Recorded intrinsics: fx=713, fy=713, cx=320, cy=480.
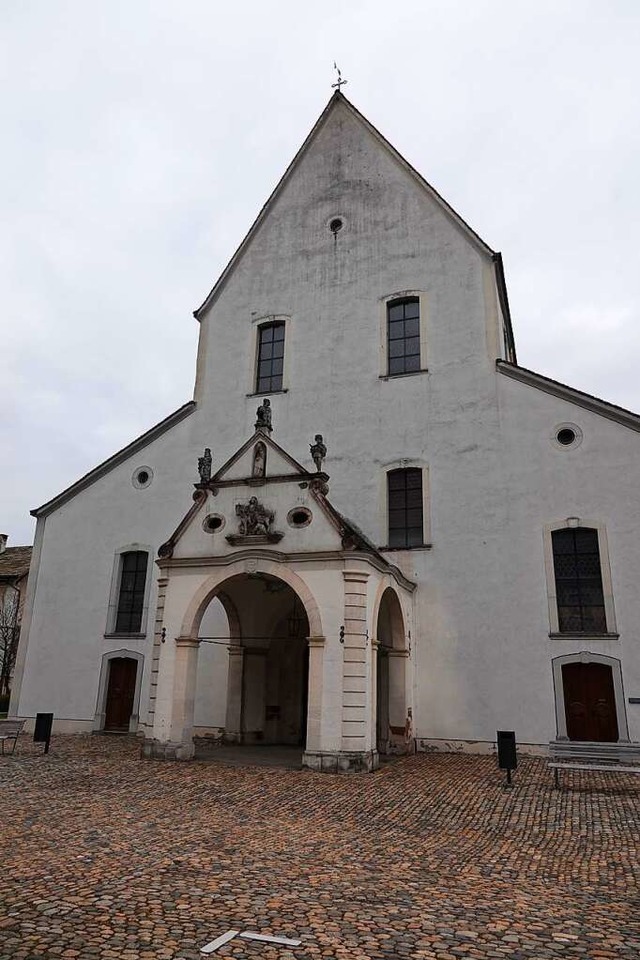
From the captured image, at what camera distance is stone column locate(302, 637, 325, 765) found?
45.0 feet

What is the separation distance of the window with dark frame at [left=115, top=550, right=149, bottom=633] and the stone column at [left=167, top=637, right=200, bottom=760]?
605 cm

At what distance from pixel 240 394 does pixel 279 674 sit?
8615 mm

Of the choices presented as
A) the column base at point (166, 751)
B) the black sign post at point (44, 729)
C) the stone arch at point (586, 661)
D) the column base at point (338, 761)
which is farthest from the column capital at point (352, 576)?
the black sign post at point (44, 729)

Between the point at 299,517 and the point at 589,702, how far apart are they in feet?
25.9

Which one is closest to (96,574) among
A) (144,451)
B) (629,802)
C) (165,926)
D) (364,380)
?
(144,451)

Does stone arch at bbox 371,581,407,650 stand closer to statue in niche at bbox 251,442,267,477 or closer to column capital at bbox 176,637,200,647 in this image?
statue in niche at bbox 251,442,267,477

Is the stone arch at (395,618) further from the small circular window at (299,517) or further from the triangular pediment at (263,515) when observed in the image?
the small circular window at (299,517)

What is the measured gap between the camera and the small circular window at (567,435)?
58.5ft

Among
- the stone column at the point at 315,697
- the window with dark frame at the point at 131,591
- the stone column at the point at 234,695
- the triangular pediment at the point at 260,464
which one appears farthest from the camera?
the window with dark frame at the point at 131,591

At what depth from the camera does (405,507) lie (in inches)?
762

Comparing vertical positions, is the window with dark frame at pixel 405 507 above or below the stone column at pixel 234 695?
above

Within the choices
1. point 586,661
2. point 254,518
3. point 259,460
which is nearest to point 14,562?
point 259,460

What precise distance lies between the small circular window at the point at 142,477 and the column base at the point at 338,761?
442 inches

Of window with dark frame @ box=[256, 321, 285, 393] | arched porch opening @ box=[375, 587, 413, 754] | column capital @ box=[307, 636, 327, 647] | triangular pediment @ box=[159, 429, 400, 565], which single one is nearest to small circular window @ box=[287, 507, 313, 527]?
triangular pediment @ box=[159, 429, 400, 565]
